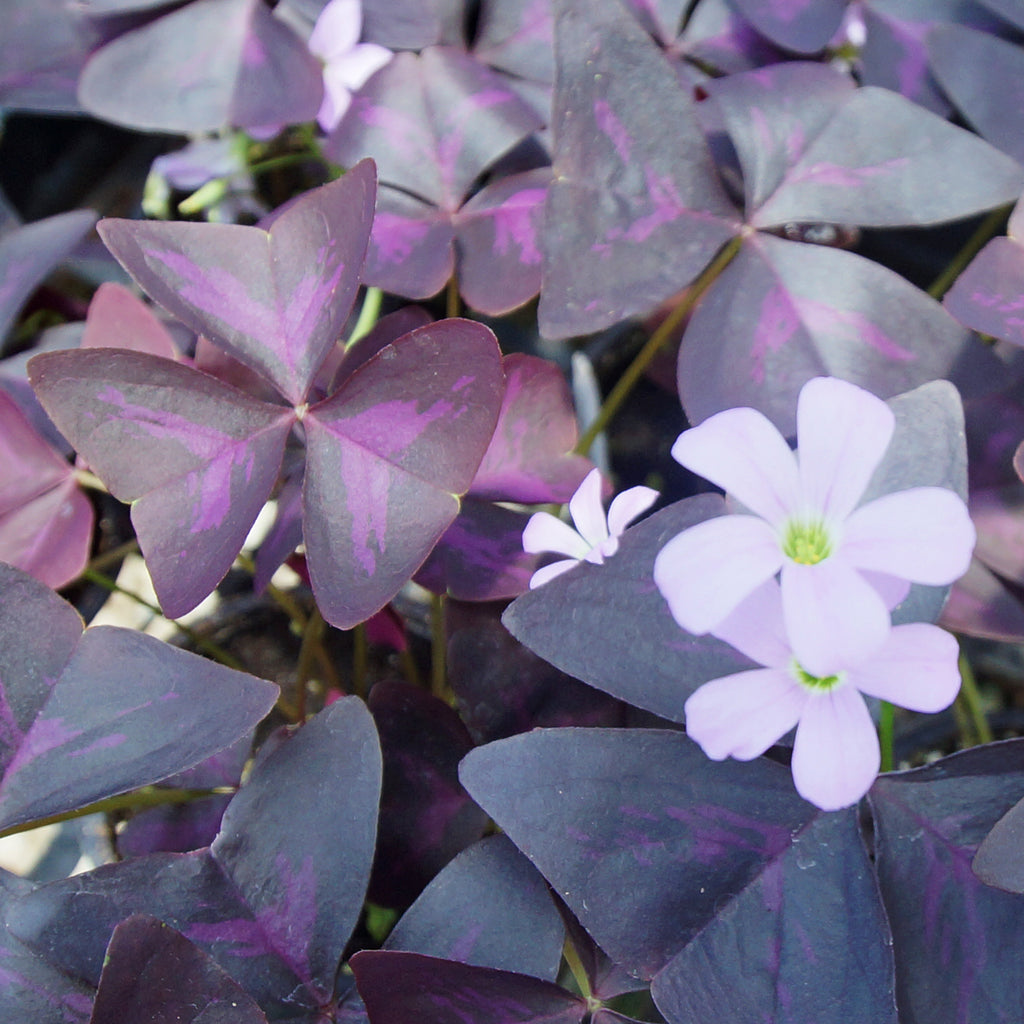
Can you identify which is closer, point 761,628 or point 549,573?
point 761,628

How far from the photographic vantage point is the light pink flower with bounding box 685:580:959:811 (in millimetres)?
384

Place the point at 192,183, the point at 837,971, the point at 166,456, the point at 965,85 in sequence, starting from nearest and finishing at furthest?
1. the point at 837,971
2. the point at 166,456
3. the point at 965,85
4. the point at 192,183

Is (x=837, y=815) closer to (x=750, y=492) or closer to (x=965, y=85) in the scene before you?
(x=750, y=492)

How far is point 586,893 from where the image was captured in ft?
1.57

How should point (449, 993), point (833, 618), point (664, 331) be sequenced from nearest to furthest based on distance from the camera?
1. point (833, 618)
2. point (449, 993)
3. point (664, 331)

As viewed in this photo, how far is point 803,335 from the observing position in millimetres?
647

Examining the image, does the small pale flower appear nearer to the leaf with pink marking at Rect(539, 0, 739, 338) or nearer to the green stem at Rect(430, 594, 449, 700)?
the leaf with pink marking at Rect(539, 0, 739, 338)

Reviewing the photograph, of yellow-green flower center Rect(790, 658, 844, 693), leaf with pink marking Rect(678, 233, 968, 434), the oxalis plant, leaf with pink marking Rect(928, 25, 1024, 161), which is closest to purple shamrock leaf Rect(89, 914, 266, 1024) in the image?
the oxalis plant

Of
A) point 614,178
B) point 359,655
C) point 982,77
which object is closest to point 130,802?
point 359,655

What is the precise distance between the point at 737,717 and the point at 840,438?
0.13 m

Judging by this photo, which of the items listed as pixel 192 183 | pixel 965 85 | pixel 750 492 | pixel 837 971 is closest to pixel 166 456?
pixel 750 492

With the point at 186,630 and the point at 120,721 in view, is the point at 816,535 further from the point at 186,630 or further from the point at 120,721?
the point at 186,630

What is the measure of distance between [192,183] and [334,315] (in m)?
0.63

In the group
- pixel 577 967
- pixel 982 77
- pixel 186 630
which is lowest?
pixel 186 630
